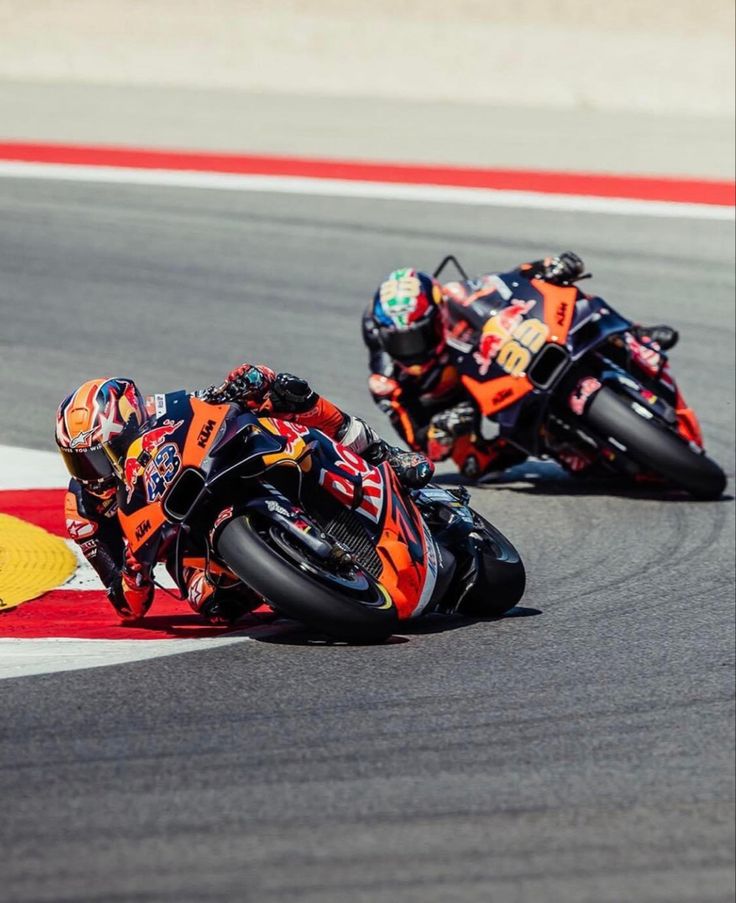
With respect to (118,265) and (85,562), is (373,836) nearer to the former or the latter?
(85,562)

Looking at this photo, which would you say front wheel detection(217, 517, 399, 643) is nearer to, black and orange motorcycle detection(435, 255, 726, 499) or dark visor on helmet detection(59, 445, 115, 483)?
dark visor on helmet detection(59, 445, 115, 483)

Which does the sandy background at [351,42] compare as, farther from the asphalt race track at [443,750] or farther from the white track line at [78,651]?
the white track line at [78,651]

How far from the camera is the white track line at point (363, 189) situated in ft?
55.1

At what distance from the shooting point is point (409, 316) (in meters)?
9.52

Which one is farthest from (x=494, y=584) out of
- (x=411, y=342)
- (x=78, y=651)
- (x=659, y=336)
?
(x=659, y=336)

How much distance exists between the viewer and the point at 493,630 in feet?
22.4

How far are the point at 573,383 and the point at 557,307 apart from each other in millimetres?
474

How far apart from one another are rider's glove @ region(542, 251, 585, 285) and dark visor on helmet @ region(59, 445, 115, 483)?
410cm

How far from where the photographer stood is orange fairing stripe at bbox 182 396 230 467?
6.10 meters

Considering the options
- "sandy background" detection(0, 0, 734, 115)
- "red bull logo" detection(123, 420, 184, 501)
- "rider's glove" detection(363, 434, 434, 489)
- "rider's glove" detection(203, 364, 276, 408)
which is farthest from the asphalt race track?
"sandy background" detection(0, 0, 734, 115)

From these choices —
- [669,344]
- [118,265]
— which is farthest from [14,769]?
[118,265]

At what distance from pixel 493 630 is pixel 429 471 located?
2.36 ft

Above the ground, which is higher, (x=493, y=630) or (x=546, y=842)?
(x=546, y=842)

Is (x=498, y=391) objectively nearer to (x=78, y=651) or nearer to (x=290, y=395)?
(x=290, y=395)
